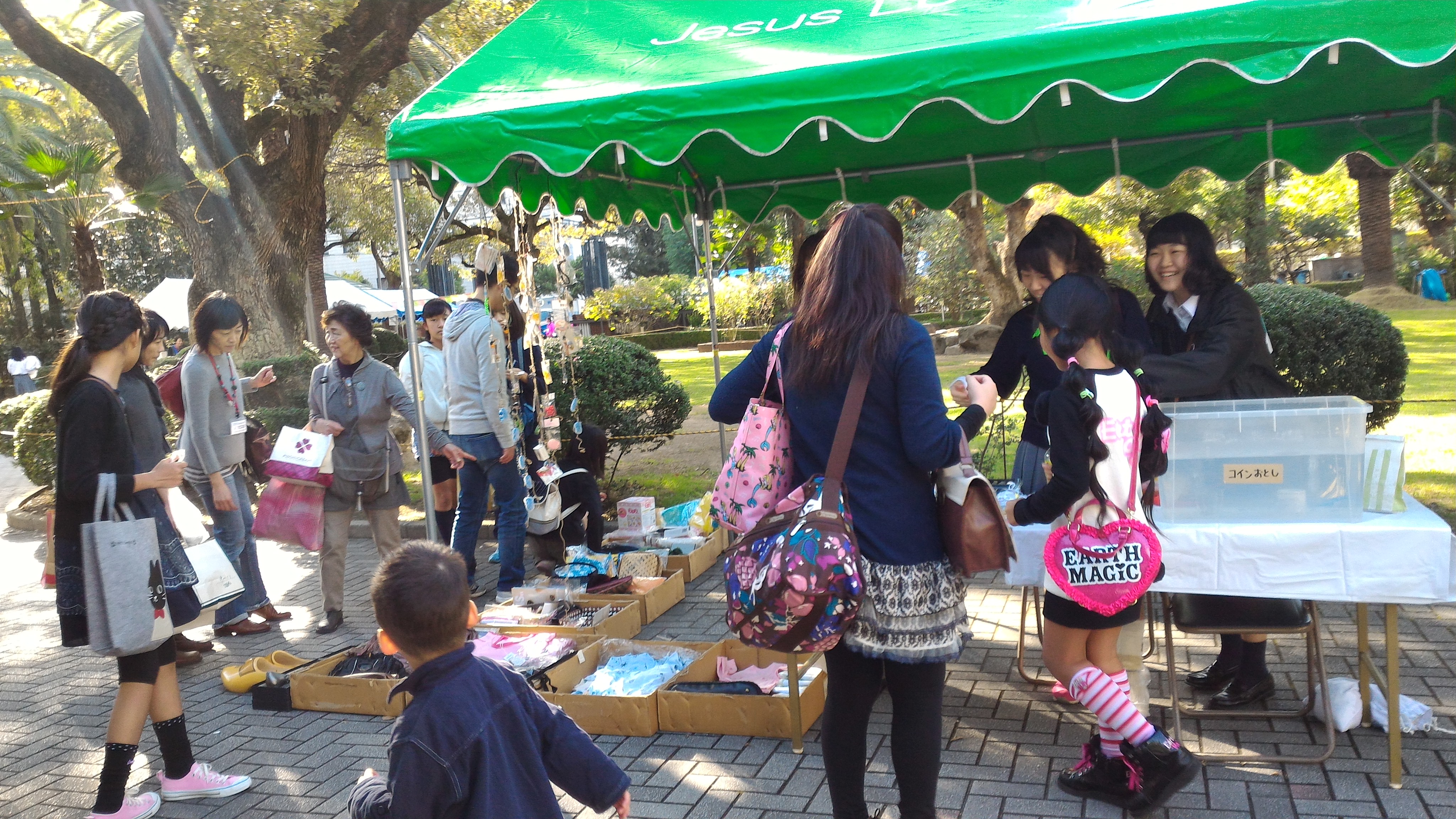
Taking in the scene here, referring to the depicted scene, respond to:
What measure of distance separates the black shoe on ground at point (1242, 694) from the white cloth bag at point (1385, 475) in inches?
35.5

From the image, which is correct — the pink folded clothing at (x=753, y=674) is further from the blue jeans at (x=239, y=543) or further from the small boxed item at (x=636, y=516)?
the blue jeans at (x=239, y=543)

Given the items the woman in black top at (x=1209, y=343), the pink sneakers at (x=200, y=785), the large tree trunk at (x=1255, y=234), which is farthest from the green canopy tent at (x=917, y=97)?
the large tree trunk at (x=1255, y=234)

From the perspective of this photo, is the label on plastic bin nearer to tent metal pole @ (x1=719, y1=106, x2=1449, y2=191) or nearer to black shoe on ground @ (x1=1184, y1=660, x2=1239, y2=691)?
black shoe on ground @ (x1=1184, y1=660, x2=1239, y2=691)

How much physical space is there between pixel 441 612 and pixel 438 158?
9.67ft

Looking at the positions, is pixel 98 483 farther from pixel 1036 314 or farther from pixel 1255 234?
pixel 1255 234

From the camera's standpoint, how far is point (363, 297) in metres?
29.4

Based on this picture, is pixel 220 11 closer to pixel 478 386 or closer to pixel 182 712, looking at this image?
pixel 478 386

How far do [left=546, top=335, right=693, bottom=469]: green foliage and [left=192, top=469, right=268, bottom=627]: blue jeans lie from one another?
2427mm

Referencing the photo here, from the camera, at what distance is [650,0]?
516 centimetres

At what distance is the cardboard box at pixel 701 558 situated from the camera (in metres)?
6.13

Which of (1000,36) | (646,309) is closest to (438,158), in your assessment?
(1000,36)

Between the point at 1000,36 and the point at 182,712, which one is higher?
the point at 1000,36

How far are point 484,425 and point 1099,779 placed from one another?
3631 mm

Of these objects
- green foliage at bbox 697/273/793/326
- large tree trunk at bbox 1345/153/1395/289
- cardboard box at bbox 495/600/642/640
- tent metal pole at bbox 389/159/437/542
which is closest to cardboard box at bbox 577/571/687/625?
cardboard box at bbox 495/600/642/640
